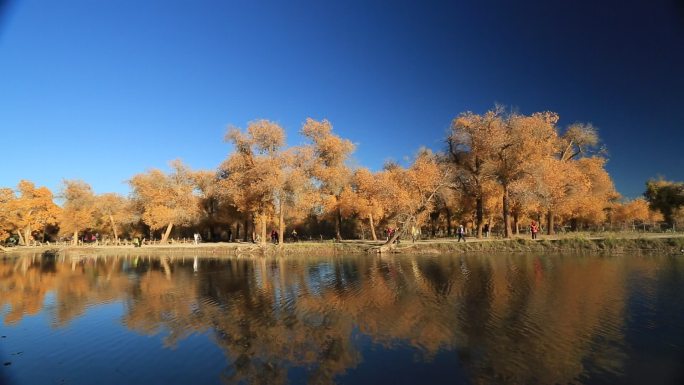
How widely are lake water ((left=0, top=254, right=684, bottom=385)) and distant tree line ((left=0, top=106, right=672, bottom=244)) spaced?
17.8 meters

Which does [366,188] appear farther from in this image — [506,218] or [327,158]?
[506,218]

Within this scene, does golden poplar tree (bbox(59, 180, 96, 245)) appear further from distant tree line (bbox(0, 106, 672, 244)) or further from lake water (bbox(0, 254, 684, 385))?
lake water (bbox(0, 254, 684, 385))

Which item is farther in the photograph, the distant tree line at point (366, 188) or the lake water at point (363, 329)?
the distant tree line at point (366, 188)

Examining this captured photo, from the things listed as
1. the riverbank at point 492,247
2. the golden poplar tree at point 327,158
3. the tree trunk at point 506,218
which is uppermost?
the golden poplar tree at point 327,158

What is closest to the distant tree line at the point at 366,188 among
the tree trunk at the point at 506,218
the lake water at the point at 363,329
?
the tree trunk at the point at 506,218

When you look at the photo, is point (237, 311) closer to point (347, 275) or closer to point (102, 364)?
point (102, 364)

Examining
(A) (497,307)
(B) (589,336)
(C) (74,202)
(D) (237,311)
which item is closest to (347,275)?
(D) (237,311)

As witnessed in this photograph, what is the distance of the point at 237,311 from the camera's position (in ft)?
59.3

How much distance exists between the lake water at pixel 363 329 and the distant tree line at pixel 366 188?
1781cm

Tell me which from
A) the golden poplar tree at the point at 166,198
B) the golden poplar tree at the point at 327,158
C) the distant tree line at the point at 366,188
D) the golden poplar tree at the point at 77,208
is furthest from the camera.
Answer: the golden poplar tree at the point at 77,208

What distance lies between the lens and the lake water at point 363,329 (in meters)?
10.8

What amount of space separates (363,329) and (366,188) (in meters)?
39.4

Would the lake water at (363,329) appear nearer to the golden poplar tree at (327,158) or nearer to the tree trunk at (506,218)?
the tree trunk at (506,218)

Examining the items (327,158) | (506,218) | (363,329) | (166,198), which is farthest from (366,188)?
(363,329)
